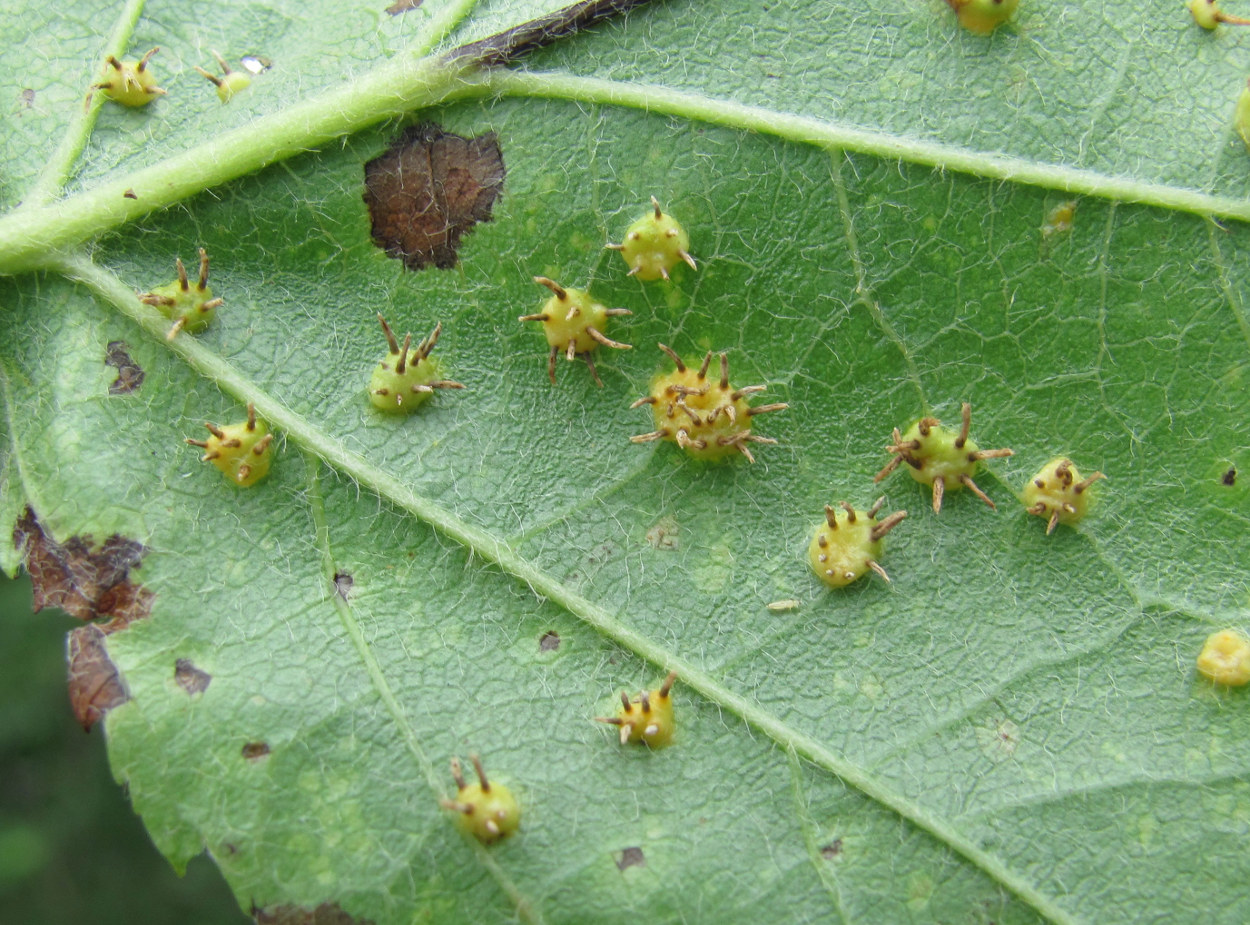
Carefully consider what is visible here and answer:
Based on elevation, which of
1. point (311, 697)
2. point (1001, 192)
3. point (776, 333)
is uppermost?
point (1001, 192)

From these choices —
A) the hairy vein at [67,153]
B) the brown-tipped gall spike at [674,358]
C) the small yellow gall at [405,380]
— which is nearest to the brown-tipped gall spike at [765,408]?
the brown-tipped gall spike at [674,358]

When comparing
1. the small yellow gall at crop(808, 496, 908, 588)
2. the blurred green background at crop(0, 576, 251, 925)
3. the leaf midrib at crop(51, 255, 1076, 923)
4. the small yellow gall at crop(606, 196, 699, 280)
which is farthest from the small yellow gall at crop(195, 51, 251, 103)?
the blurred green background at crop(0, 576, 251, 925)

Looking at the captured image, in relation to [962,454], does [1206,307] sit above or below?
above

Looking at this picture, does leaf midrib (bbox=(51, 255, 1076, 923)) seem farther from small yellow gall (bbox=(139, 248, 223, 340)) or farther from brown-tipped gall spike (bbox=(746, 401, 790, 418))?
brown-tipped gall spike (bbox=(746, 401, 790, 418))

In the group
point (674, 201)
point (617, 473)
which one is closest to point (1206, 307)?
point (674, 201)

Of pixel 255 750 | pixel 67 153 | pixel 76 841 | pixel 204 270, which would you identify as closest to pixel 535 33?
pixel 204 270

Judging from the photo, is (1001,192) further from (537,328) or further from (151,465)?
(151,465)
